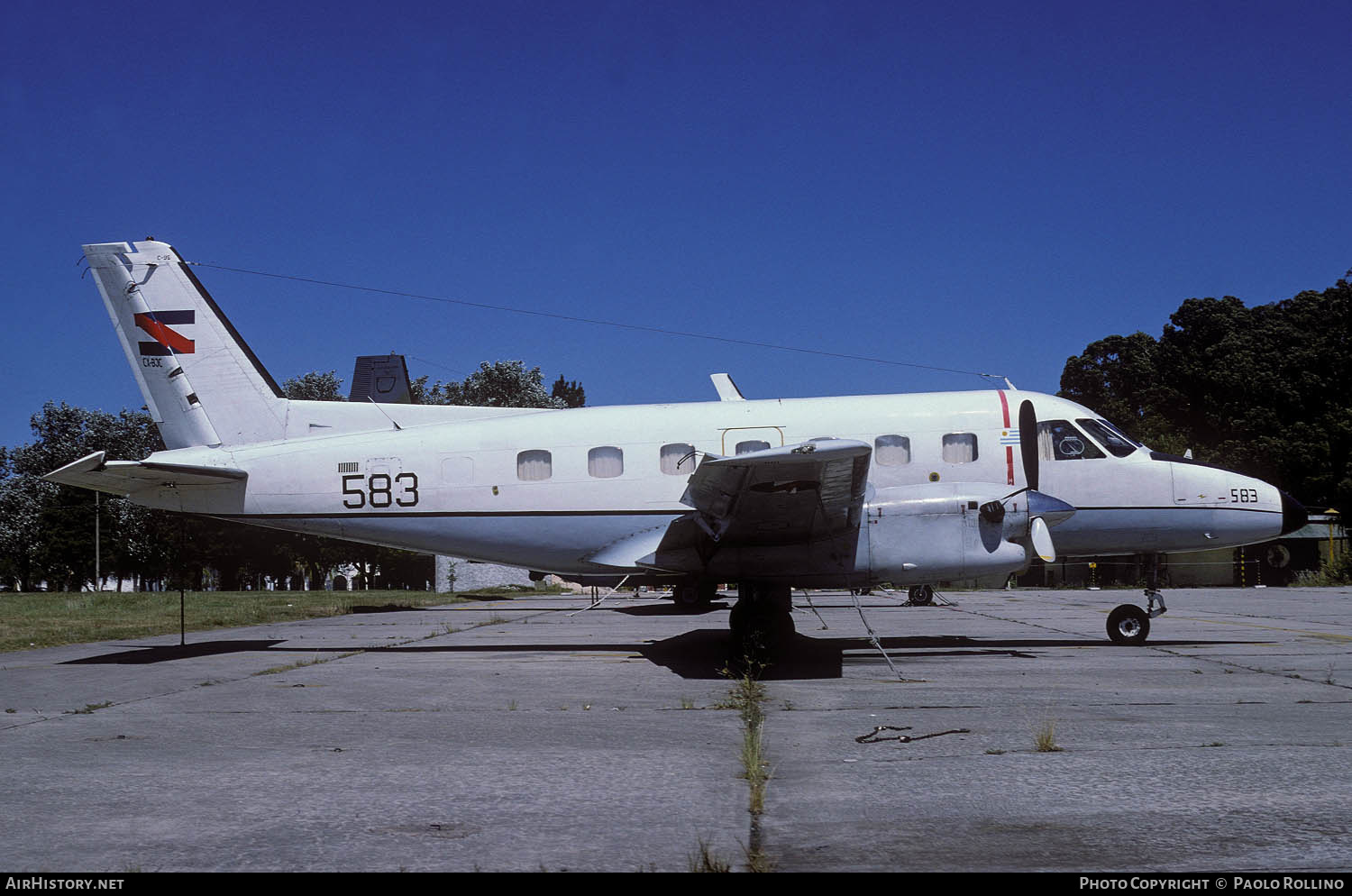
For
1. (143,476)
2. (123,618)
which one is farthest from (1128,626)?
(123,618)

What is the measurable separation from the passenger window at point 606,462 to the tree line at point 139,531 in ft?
149

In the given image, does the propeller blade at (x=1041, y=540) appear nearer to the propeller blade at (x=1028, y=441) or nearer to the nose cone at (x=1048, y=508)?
the nose cone at (x=1048, y=508)

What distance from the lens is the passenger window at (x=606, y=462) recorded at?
1471cm

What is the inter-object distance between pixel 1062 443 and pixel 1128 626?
2767 mm

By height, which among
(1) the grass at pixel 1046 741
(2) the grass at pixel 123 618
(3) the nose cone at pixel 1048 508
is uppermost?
(3) the nose cone at pixel 1048 508

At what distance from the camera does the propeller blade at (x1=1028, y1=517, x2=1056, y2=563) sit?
1298 centimetres

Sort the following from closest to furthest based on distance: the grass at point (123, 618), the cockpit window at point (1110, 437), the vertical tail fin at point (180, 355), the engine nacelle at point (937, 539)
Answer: the engine nacelle at point (937, 539), the cockpit window at point (1110, 437), the vertical tail fin at point (180, 355), the grass at point (123, 618)

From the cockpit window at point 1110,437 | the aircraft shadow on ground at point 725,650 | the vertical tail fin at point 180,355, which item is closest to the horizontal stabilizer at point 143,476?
the vertical tail fin at point 180,355

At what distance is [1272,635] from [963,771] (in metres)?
12.6

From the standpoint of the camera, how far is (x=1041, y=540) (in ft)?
43.0

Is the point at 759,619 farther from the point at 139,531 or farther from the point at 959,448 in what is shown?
the point at 139,531

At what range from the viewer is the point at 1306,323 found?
5759 cm

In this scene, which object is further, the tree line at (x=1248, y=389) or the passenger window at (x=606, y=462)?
the tree line at (x=1248, y=389)
